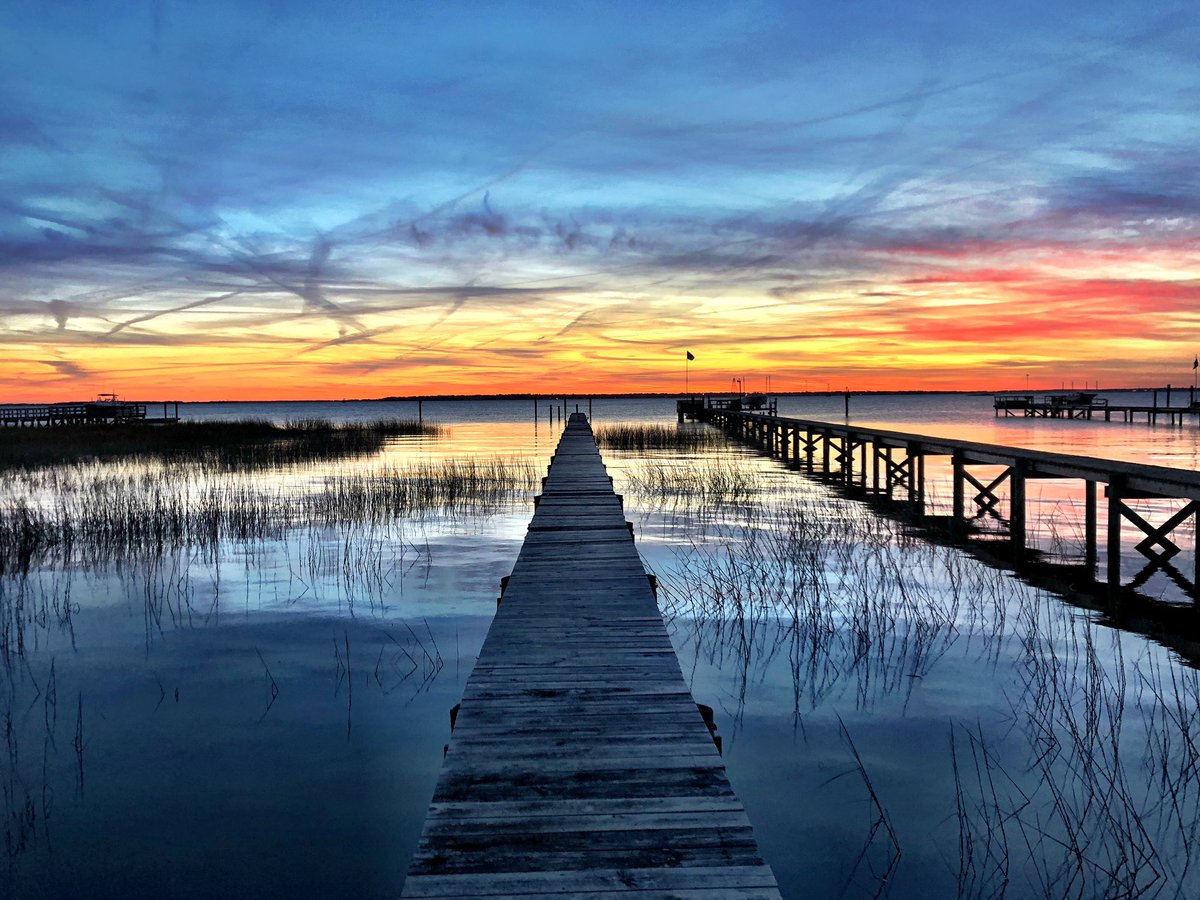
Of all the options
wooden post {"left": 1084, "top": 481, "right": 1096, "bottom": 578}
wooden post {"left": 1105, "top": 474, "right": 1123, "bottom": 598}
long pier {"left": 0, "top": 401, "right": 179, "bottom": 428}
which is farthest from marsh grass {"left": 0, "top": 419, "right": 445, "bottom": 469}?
wooden post {"left": 1105, "top": 474, "right": 1123, "bottom": 598}

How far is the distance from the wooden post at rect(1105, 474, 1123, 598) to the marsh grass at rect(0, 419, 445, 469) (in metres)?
24.0

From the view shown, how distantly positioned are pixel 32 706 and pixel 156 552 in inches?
256

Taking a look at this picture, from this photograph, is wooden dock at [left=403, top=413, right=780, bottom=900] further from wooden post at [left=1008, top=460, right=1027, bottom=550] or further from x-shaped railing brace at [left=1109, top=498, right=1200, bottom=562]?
wooden post at [left=1008, top=460, right=1027, bottom=550]

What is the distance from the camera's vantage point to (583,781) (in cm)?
360

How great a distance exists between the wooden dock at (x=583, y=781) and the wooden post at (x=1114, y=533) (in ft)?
24.7

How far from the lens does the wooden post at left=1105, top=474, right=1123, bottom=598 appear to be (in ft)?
34.7

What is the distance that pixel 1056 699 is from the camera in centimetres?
652

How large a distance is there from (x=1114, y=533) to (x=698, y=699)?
24.2 ft

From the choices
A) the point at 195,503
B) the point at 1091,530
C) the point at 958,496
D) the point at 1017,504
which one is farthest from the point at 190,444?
the point at 1091,530

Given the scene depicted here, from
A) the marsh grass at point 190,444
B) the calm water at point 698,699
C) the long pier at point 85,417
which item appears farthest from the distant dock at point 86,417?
the calm water at point 698,699

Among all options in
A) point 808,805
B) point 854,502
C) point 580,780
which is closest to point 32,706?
point 580,780

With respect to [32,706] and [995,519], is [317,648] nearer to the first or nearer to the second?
[32,706]

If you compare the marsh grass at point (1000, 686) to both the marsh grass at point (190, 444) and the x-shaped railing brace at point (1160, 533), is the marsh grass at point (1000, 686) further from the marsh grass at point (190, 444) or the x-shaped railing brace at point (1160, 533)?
the marsh grass at point (190, 444)

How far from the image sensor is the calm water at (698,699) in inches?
181
